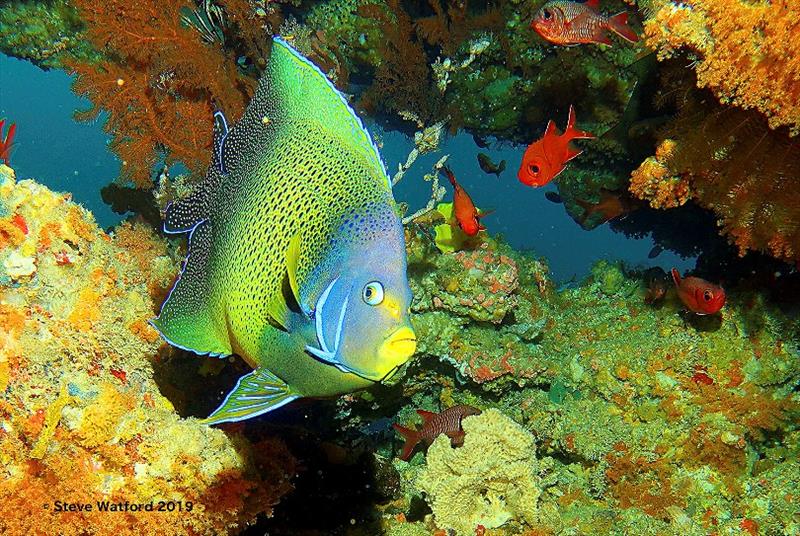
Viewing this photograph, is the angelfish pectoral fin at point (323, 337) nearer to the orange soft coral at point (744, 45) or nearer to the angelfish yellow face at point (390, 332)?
the angelfish yellow face at point (390, 332)

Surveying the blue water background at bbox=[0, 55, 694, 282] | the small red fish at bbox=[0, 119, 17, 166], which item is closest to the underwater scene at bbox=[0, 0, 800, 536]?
the small red fish at bbox=[0, 119, 17, 166]

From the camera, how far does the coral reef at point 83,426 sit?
2.47 meters

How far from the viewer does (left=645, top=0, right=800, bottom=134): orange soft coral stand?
2.71 m

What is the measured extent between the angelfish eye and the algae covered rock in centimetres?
267

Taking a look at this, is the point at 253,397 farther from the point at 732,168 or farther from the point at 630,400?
the point at 630,400

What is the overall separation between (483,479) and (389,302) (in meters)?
2.78

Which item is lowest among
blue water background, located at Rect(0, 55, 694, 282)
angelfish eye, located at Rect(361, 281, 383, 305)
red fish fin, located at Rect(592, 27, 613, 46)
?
blue water background, located at Rect(0, 55, 694, 282)

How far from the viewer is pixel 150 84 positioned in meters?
4.74

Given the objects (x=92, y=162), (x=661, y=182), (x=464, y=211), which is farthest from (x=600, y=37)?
Answer: (x=92, y=162)

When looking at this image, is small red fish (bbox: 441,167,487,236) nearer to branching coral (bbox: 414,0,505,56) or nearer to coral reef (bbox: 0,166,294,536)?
coral reef (bbox: 0,166,294,536)

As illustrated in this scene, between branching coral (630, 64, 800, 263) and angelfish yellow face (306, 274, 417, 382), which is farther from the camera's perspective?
branching coral (630, 64, 800, 263)

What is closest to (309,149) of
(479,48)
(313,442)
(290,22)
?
(313,442)

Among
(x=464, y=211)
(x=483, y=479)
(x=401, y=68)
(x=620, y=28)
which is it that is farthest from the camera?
(x=401, y=68)

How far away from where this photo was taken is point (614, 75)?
21.0ft
